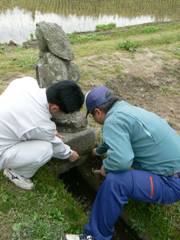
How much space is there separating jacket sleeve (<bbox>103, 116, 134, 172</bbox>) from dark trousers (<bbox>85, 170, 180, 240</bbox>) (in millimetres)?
168

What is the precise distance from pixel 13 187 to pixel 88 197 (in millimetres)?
1054

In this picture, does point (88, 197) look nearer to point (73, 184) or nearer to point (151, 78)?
point (73, 184)

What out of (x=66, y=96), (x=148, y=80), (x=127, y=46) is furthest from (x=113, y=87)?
(x=66, y=96)

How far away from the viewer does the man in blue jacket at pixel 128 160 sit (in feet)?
12.7

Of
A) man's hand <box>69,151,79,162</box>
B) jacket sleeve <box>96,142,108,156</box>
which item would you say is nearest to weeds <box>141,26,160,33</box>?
jacket sleeve <box>96,142,108,156</box>

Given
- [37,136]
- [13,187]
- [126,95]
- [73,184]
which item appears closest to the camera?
[37,136]

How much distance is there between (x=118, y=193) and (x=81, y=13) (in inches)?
523

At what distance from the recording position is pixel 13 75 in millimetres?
7539

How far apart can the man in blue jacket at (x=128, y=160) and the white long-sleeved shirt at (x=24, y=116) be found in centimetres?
46

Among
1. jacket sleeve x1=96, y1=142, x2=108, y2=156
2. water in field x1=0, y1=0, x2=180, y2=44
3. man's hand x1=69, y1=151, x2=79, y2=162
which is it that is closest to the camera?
man's hand x1=69, y1=151, x2=79, y2=162

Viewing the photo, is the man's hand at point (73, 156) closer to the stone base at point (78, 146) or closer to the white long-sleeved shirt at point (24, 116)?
the stone base at point (78, 146)

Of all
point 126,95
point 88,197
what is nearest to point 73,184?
point 88,197

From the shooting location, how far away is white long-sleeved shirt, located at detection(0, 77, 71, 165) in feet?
13.7

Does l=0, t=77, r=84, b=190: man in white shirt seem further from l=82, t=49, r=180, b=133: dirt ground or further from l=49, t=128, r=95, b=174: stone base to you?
l=82, t=49, r=180, b=133: dirt ground
